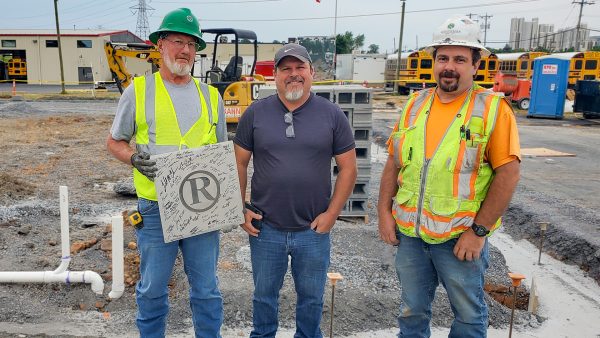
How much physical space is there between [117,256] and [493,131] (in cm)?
304

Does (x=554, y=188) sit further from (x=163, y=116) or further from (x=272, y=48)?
(x=272, y=48)

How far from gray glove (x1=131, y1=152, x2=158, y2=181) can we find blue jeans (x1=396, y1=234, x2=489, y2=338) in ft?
4.91

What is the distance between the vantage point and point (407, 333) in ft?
10.7

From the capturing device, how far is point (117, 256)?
4.31m

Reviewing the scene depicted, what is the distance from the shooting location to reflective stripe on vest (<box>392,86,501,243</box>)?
9.37 feet

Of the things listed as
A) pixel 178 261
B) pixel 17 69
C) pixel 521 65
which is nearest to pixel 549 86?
pixel 521 65

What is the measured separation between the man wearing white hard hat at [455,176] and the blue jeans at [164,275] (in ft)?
3.88

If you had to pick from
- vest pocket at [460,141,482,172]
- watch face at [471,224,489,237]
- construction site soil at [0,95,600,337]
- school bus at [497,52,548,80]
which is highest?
school bus at [497,52,548,80]

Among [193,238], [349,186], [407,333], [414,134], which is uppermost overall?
[414,134]

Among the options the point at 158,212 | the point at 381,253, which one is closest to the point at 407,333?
the point at 158,212

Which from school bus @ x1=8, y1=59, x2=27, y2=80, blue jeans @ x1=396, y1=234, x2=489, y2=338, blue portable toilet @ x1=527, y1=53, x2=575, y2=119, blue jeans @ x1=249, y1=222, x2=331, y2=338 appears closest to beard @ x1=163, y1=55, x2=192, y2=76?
blue jeans @ x1=249, y1=222, x2=331, y2=338

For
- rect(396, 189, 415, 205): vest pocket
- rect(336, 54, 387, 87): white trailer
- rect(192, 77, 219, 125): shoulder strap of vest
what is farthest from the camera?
rect(336, 54, 387, 87): white trailer

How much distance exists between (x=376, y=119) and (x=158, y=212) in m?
18.3

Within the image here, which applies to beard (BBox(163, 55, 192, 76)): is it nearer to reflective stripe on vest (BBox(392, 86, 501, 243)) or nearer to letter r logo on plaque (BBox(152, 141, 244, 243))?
letter r logo on plaque (BBox(152, 141, 244, 243))
